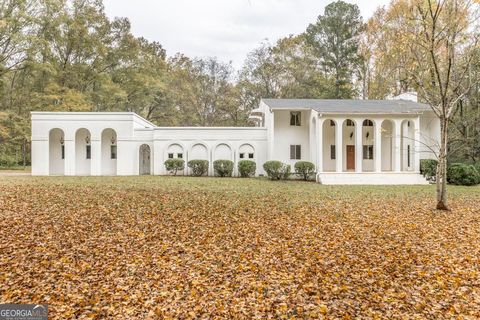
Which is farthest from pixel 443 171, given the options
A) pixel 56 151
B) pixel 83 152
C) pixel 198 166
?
pixel 56 151

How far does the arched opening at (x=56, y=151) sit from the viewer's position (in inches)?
1154

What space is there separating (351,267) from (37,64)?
36029 millimetres

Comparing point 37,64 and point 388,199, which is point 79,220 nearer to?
point 388,199

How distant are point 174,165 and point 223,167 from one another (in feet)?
13.3

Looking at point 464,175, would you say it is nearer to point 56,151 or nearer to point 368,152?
point 368,152

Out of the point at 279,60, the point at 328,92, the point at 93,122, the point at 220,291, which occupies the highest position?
the point at 279,60

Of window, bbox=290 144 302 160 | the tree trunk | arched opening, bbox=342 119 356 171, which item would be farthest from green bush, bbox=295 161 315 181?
the tree trunk

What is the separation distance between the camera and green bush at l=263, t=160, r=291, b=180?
80.5 feet

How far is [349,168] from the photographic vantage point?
2773 cm

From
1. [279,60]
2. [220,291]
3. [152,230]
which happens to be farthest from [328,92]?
[220,291]

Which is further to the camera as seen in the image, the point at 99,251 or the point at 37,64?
the point at 37,64

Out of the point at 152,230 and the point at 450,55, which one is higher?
the point at 450,55

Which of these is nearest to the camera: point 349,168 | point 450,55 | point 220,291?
point 220,291

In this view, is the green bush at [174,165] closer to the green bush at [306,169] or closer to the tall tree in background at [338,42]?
the green bush at [306,169]
